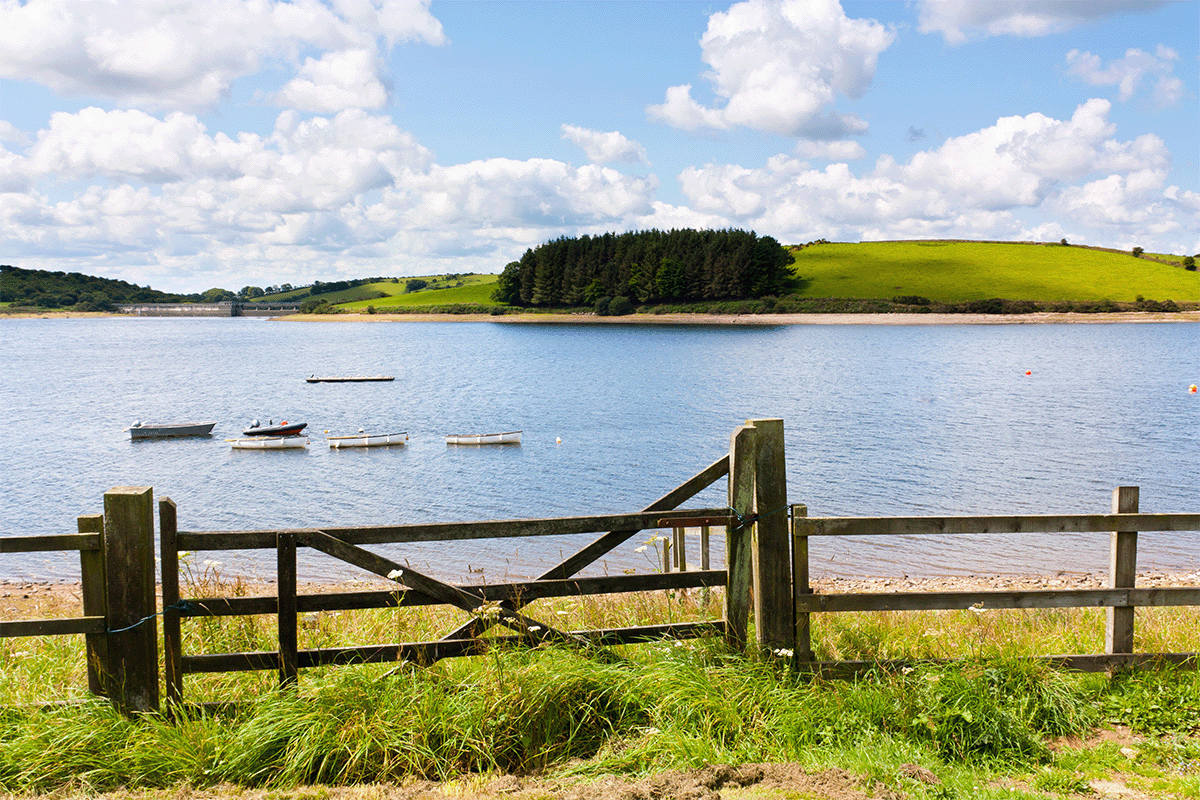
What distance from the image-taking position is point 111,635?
17.9 feet

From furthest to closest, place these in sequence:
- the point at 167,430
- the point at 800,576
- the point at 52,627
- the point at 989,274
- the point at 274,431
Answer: the point at 989,274
the point at 167,430
the point at 274,431
the point at 800,576
the point at 52,627

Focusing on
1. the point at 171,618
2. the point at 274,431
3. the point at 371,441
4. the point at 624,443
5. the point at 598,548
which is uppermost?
the point at 598,548

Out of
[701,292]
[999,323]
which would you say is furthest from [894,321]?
[701,292]

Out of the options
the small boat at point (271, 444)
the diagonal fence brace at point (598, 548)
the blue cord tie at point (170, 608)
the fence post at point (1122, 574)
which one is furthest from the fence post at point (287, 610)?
the small boat at point (271, 444)

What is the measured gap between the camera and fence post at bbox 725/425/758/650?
621 centimetres

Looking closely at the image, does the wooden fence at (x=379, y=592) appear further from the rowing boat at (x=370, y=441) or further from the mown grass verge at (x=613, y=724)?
the rowing boat at (x=370, y=441)

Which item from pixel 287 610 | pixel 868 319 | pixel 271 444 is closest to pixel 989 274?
pixel 868 319

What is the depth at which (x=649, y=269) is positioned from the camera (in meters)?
158

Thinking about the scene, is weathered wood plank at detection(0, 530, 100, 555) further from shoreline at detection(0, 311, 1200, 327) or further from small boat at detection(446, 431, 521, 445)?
shoreline at detection(0, 311, 1200, 327)

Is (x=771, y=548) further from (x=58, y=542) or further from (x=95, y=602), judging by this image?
(x=58, y=542)

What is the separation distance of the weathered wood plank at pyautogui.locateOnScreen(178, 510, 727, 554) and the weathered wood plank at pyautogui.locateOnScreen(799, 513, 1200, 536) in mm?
1405

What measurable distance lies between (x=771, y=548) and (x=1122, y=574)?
284 cm

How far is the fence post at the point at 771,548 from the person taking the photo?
6.20 m

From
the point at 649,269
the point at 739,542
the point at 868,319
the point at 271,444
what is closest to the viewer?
the point at 739,542
